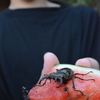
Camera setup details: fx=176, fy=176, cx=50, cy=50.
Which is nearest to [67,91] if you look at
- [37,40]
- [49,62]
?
[49,62]

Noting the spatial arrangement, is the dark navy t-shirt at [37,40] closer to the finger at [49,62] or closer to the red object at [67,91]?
the finger at [49,62]

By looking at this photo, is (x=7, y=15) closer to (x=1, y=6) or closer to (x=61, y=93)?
(x=1, y=6)

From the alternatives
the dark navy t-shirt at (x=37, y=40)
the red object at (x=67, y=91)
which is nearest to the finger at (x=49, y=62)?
the red object at (x=67, y=91)

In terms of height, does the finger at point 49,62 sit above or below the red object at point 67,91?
above

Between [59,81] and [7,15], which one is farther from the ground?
[7,15]

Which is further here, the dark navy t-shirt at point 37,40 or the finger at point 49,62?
the dark navy t-shirt at point 37,40

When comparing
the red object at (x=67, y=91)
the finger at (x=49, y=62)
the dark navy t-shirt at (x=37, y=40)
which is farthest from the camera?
the dark navy t-shirt at (x=37, y=40)

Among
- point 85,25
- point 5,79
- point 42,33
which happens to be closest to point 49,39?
point 42,33

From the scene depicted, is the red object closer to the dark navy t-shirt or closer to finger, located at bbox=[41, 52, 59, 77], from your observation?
finger, located at bbox=[41, 52, 59, 77]
